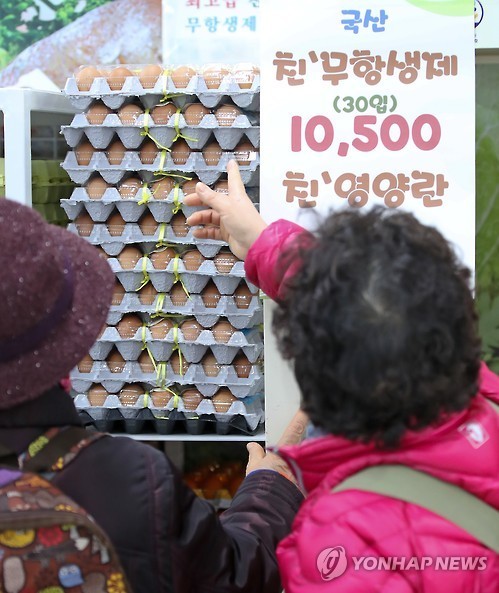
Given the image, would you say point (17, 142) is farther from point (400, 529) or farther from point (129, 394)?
point (400, 529)

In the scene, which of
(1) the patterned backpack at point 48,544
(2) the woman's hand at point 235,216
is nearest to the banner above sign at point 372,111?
(2) the woman's hand at point 235,216

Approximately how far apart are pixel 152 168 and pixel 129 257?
0.25 meters

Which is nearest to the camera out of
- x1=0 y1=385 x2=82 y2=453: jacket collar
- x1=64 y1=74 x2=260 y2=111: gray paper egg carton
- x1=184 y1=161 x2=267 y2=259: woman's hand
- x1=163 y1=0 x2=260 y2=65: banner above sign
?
x1=0 y1=385 x2=82 y2=453: jacket collar

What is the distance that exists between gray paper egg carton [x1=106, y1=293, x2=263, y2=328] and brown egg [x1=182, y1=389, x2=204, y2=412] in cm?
19

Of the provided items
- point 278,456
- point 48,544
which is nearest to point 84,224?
point 278,456

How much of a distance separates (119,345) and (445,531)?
5.17ft

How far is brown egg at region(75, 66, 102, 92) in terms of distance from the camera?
2.55 m

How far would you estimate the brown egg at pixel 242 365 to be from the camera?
2562mm

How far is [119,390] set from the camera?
2.61 meters

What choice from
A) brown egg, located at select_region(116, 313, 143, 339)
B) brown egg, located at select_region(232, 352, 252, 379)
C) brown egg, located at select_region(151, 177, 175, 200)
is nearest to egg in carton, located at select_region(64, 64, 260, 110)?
brown egg, located at select_region(151, 177, 175, 200)

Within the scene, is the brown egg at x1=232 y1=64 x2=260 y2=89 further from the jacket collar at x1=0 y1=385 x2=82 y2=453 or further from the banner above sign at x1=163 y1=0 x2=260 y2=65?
the jacket collar at x1=0 y1=385 x2=82 y2=453

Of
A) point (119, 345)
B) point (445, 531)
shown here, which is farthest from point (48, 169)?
point (445, 531)

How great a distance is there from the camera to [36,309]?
1130 millimetres

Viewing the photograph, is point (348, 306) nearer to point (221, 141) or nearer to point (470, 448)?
point (470, 448)
